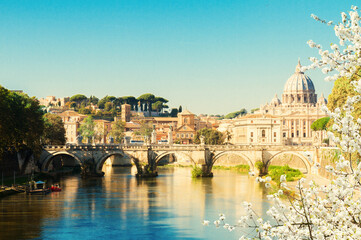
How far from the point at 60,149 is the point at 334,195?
5537 centimetres

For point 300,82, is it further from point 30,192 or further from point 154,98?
point 30,192

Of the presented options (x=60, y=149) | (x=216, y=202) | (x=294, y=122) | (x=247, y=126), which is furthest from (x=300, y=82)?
(x=216, y=202)

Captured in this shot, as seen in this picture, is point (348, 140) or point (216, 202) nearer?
point (348, 140)

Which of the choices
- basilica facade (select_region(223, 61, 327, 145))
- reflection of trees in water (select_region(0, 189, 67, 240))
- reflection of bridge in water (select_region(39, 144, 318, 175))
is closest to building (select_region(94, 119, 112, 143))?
basilica facade (select_region(223, 61, 327, 145))

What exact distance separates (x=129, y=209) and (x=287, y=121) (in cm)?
10744

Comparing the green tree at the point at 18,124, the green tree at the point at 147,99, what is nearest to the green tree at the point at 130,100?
the green tree at the point at 147,99

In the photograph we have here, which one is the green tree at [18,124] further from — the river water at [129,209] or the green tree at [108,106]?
the green tree at [108,106]

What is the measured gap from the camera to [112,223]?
32.1m

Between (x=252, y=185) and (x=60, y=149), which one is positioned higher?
(x=60, y=149)

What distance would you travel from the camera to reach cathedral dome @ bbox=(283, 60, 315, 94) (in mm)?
170375

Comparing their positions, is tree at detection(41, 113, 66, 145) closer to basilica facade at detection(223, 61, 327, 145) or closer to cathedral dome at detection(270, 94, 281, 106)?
basilica facade at detection(223, 61, 327, 145)

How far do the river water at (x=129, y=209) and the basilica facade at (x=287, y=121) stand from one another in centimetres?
1625

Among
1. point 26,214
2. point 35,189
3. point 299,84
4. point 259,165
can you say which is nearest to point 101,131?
point 259,165

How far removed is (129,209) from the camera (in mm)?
37500
